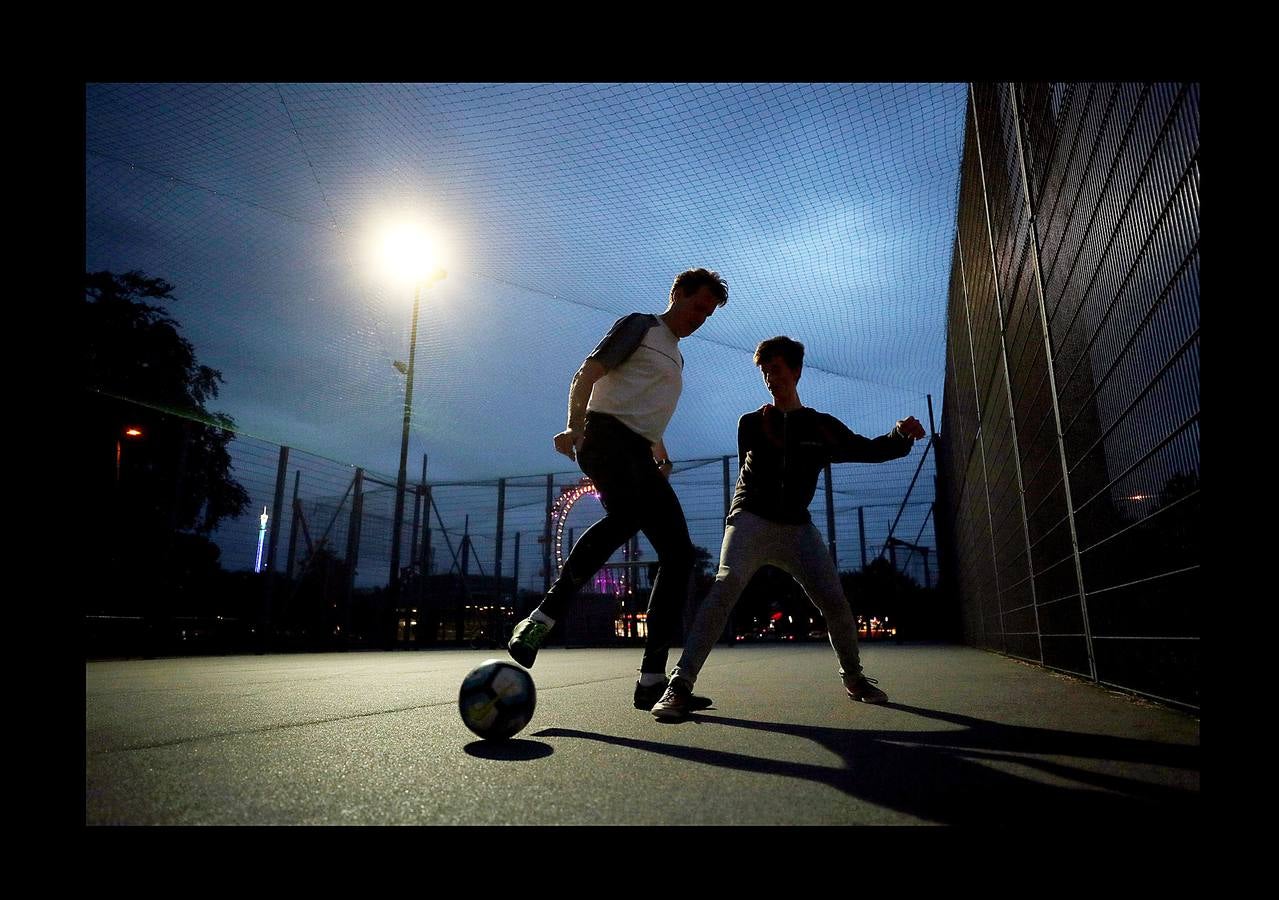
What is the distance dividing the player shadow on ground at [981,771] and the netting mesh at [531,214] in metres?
3.88

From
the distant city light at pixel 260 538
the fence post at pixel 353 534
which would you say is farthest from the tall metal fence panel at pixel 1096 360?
the fence post at pixel 353 534

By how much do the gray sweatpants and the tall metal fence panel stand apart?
109 cm

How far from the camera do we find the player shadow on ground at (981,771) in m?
1.27

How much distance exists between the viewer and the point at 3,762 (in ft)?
3.17

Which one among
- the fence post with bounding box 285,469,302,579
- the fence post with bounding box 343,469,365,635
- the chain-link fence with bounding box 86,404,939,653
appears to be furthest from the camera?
the fence post with bounding box 343,469,365,635

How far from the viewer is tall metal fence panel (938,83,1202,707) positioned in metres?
2.04

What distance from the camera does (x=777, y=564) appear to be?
3135mm

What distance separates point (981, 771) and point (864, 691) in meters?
1.65

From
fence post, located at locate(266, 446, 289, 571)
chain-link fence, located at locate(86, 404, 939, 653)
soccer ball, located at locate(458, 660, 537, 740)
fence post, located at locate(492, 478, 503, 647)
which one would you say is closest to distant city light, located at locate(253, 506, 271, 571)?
chain-link fence, located at locate(86, 404, 939, 653)

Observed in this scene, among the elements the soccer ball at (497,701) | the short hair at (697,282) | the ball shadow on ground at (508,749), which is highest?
the short hair at (697,282)

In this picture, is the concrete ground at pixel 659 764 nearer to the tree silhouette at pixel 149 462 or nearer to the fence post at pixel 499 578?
the tree silhouette at pixel 149 462

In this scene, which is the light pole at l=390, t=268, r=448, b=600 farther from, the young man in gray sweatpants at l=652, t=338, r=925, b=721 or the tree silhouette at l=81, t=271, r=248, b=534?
the young man in gray sweatpants at l=652, t=338, r=925, b=721
